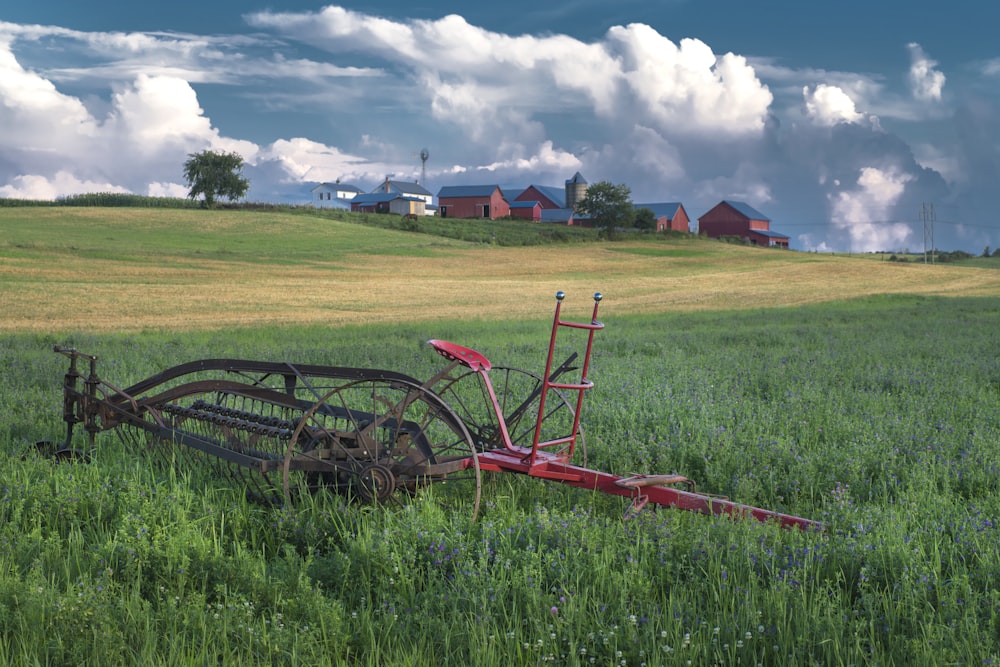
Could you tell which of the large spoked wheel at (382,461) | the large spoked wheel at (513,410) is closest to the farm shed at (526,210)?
the large spoked wheel at (513,410)

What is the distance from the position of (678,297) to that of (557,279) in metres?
11.5

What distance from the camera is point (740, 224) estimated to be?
104m

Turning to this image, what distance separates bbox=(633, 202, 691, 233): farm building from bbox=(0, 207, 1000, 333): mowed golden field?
24.4m

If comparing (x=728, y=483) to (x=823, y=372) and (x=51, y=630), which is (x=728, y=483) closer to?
(x=51, y=630)

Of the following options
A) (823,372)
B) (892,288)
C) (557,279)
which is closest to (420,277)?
(557,279)

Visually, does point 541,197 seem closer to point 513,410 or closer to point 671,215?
point 671,215

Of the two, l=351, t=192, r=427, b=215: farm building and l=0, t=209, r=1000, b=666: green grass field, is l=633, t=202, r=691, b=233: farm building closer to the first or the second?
l=351, t=192, r=427, b=215: farm building

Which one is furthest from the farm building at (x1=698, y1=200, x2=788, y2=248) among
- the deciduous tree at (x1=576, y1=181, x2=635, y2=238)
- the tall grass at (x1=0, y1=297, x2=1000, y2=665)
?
the tall grass at (x1=0, y1=297, x2=1000, y2=665)

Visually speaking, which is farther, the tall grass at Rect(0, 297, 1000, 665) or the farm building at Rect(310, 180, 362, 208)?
the farm building at Rect(310, 180, 362, 208)

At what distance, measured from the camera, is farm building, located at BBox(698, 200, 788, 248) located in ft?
338

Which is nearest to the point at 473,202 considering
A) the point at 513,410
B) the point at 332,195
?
the point at 332,195

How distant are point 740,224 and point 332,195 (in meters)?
71.7

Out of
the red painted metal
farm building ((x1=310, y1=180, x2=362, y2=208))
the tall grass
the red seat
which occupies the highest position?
farm building ((x1=310, y1=180, x2=362, y2=208))

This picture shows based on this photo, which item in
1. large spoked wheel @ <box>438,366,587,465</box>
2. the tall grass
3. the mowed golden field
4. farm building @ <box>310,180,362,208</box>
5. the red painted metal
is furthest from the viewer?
farm building @ <box>310,180,362,208</box>
